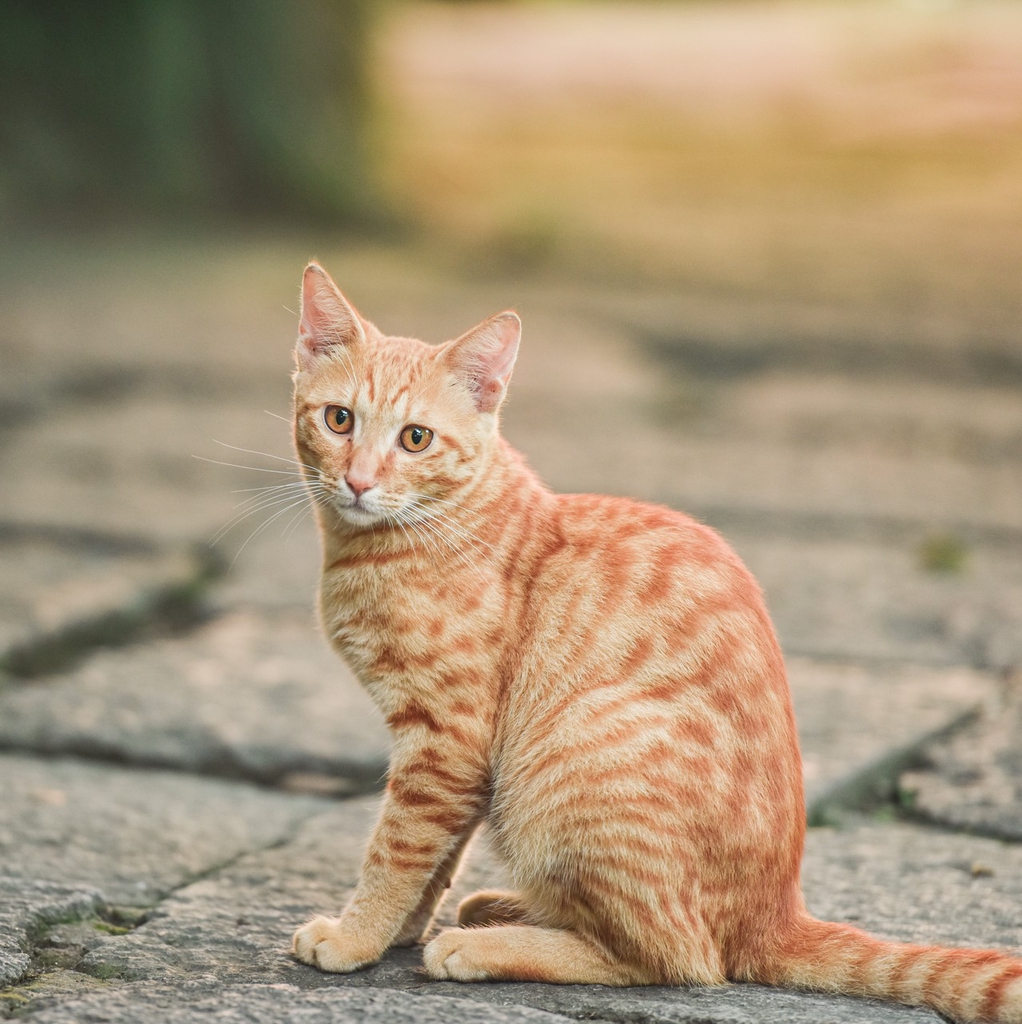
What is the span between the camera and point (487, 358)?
8.48ft

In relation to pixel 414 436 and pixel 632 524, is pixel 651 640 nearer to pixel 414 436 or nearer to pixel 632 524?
pixel 632 524

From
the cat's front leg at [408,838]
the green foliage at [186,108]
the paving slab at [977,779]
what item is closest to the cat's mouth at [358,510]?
the cat's front leg at [408,838]

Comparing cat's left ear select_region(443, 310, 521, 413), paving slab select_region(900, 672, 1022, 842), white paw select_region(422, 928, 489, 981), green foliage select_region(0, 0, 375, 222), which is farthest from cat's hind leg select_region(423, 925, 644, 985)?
green foliage select_region(0, 0, 375, 222)

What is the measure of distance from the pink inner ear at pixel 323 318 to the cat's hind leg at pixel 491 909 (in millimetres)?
1072

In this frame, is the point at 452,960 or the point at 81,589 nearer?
the point at 452,960

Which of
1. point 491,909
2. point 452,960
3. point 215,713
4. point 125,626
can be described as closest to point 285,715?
point 215,713

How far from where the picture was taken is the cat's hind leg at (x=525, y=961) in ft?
7.00

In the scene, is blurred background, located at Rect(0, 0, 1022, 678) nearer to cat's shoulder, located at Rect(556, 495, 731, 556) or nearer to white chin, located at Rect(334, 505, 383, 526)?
white chin, located at Rect(334, 505, 383, 526)

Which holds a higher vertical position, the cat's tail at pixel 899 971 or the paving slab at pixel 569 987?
the cat's tail at pixel 899 971

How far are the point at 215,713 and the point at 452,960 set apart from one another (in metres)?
1.46

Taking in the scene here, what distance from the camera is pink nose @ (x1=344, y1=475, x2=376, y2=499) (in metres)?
2.39

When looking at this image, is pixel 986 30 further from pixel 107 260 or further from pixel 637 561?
pixel 637 561

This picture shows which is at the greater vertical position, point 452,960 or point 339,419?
point 339,419

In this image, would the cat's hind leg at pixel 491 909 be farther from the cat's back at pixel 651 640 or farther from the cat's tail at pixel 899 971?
the cat's tail at pixel 899 971
